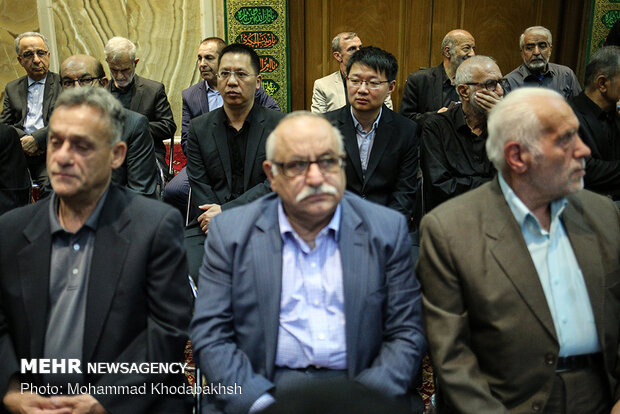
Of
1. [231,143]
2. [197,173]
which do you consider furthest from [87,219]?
[231,143]

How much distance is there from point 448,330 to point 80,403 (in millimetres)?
1129

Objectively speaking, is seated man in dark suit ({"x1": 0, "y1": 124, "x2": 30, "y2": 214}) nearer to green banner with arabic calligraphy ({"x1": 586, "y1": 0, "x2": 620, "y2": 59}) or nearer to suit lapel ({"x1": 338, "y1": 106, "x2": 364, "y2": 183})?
suit lapel ({"x1": 338, "y1": 106, "x2": 364, "y2": 183})

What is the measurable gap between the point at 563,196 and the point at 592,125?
5.96ft

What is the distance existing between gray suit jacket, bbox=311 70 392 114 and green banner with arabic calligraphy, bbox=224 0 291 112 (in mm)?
1016

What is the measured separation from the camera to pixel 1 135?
3.08 metres

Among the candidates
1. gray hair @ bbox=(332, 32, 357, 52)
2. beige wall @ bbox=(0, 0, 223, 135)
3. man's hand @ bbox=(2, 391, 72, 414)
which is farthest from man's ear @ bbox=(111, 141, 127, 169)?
beige wall @ bbox=(0, 0, 223, 135)

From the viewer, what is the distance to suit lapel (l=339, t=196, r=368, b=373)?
5.74 feet

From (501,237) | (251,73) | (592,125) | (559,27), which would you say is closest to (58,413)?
(501,237)

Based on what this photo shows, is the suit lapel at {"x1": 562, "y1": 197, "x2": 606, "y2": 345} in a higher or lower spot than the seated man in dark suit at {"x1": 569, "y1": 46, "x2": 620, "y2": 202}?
lower

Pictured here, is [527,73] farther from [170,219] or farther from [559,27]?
[170,219]

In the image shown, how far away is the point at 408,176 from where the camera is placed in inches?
132

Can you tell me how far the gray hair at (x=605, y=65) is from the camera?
3.35 m

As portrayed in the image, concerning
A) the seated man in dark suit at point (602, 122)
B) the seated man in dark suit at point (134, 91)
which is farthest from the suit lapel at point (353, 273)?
the seated man in dark suit at point (134, 91)

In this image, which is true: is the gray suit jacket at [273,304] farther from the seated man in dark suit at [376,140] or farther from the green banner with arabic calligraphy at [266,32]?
the green banner with arabic calligraphy at [266,32]
